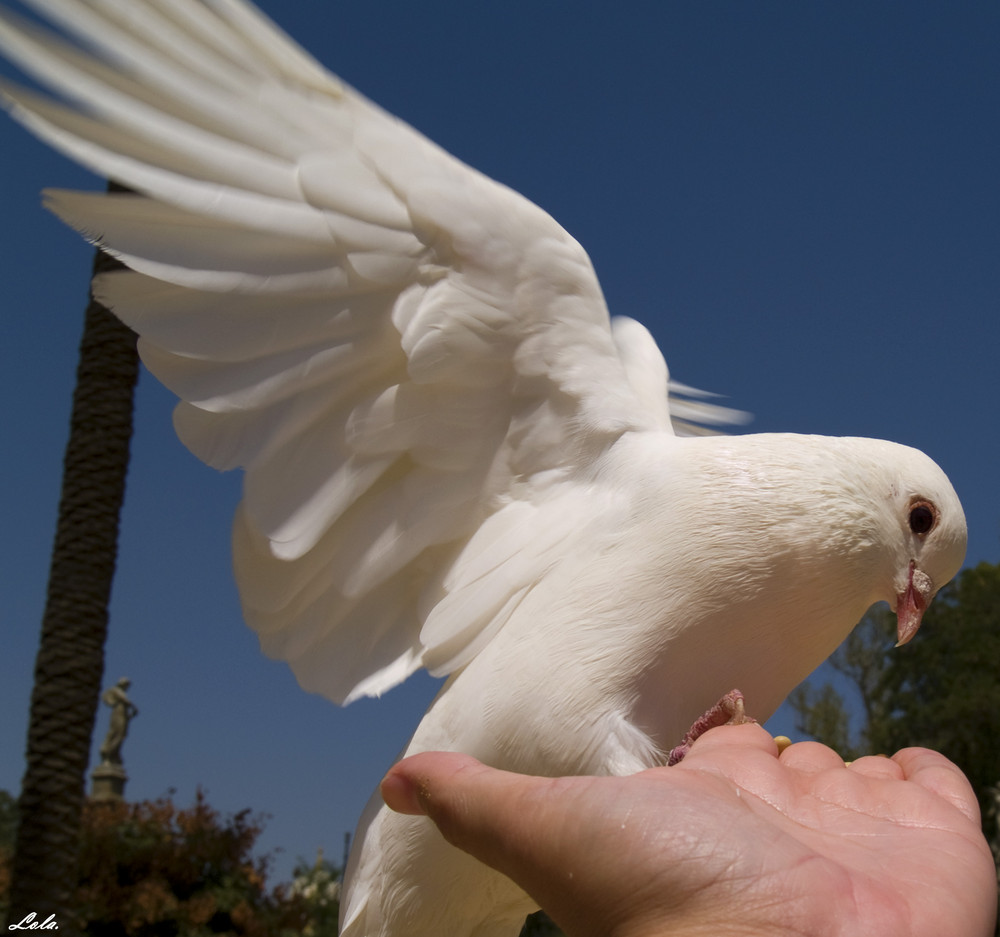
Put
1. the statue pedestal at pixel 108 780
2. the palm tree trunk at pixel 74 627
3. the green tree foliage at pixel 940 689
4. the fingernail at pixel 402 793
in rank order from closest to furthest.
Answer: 1. the fingernail at pixel 402 793
2. the palm tree trunk at pixel 74 627
3. the statue pedestal at pixel 108 780
4. the green tree foliage at pixel 940 689

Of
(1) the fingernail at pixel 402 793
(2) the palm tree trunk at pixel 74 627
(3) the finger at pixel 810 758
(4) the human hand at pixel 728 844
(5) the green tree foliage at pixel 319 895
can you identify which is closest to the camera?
(4) the human hand at pixel 728 844

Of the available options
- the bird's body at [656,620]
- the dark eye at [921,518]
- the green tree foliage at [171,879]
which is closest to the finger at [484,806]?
the bird's body at [656,620]

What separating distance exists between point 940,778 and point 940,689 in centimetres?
2478

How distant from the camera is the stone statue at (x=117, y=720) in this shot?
1689 centimetres

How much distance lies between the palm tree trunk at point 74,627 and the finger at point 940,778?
5.92 meters

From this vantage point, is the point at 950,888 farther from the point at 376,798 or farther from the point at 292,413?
the point at 292,413

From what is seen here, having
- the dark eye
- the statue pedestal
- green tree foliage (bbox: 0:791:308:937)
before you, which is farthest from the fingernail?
the statue pedestal

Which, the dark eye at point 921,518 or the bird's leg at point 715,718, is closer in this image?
the bird's leg at point 715,718

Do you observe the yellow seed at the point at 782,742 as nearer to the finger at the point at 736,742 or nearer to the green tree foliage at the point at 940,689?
the finger at the point at 736,742

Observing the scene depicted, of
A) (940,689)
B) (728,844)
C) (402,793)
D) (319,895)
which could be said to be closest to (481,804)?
(402,793)

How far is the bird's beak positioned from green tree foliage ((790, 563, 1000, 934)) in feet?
65.2

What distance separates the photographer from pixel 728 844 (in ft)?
6.07

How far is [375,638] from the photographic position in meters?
3.67

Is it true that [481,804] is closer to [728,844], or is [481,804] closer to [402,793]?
[402,793]
